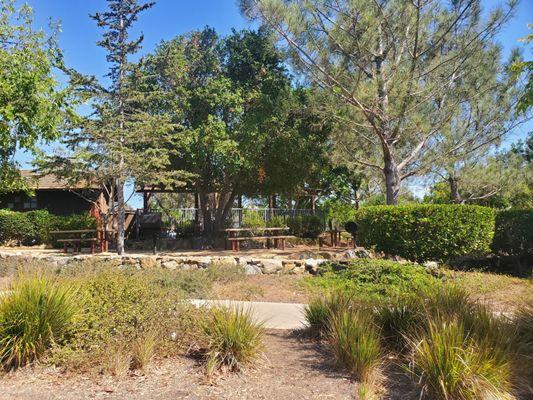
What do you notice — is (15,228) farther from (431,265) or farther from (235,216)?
(431,265)

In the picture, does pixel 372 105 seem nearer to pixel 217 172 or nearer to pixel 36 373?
pixel 217 172

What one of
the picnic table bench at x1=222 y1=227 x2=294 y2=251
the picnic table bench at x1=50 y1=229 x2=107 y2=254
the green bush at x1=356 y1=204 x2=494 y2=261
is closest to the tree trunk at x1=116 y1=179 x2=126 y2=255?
the picnic table bench at x1=50 y1=229 x2=107 y2=254

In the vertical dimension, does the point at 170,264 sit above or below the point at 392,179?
below

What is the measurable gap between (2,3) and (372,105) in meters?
9.18

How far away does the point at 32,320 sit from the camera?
4664 millimetres

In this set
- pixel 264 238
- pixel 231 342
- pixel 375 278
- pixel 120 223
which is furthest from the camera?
pixel 264 238

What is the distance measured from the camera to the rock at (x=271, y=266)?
11344mm

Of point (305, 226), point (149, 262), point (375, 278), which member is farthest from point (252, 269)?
point (305, 226)

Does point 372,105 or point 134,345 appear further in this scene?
point 372,105

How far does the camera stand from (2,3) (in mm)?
9836

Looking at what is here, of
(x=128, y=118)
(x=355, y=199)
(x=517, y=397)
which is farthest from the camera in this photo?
(x=355, y=199)

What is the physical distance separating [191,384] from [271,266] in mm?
7179

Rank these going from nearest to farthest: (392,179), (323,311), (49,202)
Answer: (323,311)
(392,179)
(49,202)

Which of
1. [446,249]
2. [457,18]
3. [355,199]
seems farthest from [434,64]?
[355,199]
